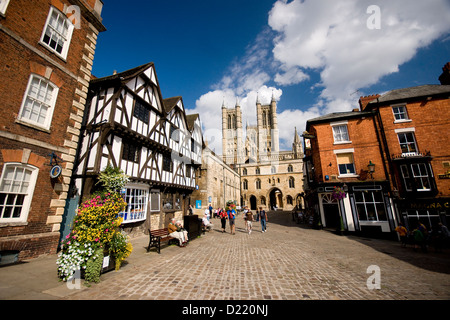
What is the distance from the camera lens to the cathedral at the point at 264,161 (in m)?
42.8

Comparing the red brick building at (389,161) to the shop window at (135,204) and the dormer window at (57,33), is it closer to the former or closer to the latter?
the shop window at (135,204)

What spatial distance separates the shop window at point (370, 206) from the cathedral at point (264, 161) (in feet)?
84.3

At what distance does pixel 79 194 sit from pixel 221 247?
291 inches

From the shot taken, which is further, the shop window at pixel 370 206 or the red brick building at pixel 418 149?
the shop window at pixel 370 206

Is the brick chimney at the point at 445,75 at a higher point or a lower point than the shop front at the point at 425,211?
higher

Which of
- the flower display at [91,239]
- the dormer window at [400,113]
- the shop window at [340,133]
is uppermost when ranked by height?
the dormer window at [400,113]

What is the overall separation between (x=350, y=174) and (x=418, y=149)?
4401mm

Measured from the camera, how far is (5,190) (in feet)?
17.7

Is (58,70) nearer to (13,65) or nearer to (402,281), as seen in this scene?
(13,65)

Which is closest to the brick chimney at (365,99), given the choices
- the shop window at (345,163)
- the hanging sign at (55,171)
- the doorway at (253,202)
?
the shop window at (345,163)

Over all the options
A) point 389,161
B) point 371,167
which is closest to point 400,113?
point 389,161

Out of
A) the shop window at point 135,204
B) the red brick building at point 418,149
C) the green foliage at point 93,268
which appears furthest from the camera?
the red brick building at point 418,149

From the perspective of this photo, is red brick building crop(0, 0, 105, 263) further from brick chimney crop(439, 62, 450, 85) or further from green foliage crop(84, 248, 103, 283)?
brick chimney crop(439, 62, 450, 85)
